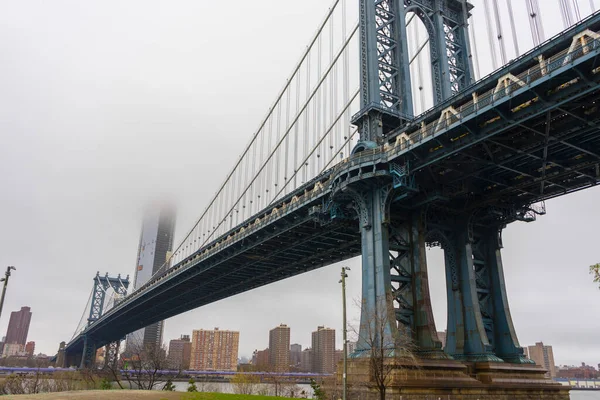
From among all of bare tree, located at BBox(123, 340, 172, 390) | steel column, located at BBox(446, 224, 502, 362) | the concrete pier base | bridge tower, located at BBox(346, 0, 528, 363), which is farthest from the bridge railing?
bare tree, located at BBox(123, 340, 172, 390)

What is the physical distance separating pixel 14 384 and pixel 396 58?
51590 mm

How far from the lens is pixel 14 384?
5359 centimetres

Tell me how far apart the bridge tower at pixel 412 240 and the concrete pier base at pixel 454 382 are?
113cm

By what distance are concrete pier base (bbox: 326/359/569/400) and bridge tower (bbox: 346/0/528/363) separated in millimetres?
1127

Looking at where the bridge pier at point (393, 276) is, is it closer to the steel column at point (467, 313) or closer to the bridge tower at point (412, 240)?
the bridge tower at point (412, 240)

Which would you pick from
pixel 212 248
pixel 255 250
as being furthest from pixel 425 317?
pixel 212 248

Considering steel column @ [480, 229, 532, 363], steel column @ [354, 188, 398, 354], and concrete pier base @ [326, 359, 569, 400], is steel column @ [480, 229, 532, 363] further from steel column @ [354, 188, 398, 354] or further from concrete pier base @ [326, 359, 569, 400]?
steel column @ [354, 188, 398, 354]

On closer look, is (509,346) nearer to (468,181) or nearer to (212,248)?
(468,181)

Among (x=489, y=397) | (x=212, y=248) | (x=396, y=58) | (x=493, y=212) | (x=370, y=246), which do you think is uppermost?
(x=396, y=58)

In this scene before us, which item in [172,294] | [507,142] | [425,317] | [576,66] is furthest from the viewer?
[172,294]

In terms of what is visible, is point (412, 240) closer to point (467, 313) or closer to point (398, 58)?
point (467, 313)

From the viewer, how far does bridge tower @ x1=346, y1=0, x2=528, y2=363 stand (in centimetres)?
3619

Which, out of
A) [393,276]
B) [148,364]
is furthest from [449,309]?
[148,364]

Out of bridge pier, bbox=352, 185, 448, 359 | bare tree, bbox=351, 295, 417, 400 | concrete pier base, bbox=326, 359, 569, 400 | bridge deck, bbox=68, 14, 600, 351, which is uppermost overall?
bridge deck, bbox=68, 14, 600, 351
